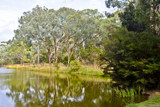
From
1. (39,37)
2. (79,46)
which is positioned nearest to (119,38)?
(39,37)

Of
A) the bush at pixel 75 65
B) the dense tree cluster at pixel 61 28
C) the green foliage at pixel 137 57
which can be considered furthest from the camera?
the dense tree cluster at pixel 61 28

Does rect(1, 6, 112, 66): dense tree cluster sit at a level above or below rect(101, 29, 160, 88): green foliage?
above

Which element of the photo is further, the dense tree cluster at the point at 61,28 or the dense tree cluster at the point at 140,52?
the dense tree cluster at the point at 61,28

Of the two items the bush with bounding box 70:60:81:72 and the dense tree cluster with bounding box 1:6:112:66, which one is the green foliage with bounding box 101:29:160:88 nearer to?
the bush with bounding box 70:60:81:72

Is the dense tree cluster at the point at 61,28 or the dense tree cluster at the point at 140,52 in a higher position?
the dense tree cluster at the point at 61,28

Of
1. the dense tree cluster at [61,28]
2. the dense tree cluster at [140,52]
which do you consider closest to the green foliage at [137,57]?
the dense tree cluster at [140,52]

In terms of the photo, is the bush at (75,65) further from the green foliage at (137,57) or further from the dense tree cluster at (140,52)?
the green foliage at (137,57)

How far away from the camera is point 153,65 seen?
1044 cm


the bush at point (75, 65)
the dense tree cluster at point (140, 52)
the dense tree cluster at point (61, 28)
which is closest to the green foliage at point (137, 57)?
the dense tree cluster at point (140, 52)

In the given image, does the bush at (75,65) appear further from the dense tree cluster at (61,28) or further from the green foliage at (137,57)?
the green foliage at (137,57)

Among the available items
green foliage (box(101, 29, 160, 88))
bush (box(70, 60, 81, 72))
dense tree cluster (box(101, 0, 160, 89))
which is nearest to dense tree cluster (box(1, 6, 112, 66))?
bush (box(70, 60, 81, 72))

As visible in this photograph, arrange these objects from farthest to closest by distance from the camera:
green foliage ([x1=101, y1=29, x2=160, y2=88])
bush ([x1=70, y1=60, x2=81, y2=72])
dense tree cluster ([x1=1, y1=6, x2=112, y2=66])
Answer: dense tree cluster ([x1=1, y1=6, x2=112, y2=66])
bush ([x1=70, y1=60, x2=81, y2=72])
green foliage ([x1=101, y1=29, x2=160, y2=88])

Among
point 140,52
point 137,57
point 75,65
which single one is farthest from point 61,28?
point 140,52

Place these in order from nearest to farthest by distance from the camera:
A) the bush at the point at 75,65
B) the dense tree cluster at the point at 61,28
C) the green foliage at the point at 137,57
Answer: the green foliage at the point at 137,57
the bush at the point at 75,65
the dense tree cluster at the point at 61,28
